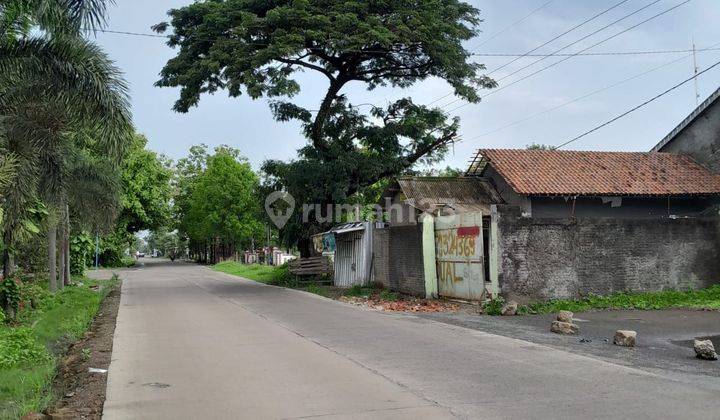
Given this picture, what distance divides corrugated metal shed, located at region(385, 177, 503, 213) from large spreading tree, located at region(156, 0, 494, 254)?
176 cm

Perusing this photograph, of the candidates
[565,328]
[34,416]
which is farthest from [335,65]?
[34,416]

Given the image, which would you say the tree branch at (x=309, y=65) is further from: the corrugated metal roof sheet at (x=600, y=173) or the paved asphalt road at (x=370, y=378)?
the paved asphalt road at (x=370, y=378)

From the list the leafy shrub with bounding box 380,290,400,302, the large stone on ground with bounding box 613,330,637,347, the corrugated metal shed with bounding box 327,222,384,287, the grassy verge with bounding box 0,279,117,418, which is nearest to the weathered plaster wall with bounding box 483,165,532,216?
the corrugated metal shed with bounding box 327,222,384,287

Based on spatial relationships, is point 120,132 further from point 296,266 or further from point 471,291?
point 296,266

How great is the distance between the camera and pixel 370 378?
23.8ft

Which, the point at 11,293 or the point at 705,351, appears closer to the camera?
the point at 705,351

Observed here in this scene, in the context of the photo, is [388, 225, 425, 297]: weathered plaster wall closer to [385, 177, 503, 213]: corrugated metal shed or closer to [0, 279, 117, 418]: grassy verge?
[385, 177, 503, 213]: corrugated metal shed

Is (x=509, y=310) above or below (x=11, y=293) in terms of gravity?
below

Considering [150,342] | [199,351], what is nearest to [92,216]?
[150,342]

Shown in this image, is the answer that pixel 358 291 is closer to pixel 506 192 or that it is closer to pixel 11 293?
pixel 506 192

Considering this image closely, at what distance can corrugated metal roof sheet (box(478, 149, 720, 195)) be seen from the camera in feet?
73.4

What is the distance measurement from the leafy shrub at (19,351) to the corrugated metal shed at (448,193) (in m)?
13.9

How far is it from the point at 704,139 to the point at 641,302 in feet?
39.2

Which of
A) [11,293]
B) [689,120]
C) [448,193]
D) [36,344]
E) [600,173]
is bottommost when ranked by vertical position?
[36,344]
